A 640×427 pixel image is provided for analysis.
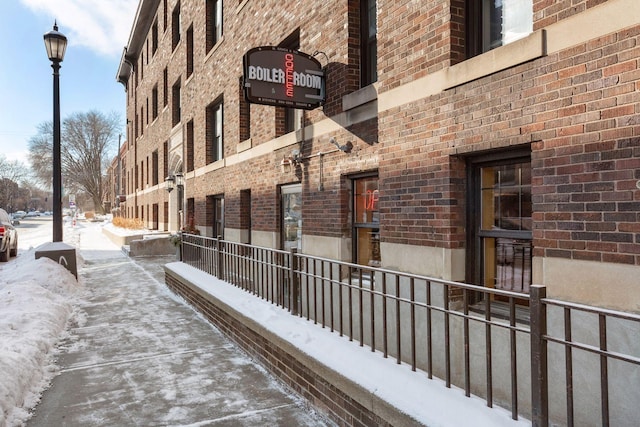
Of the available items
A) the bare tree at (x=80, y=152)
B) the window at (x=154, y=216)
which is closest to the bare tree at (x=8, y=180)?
the bare tree at (x=80, y=152)

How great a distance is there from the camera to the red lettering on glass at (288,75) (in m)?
6.39

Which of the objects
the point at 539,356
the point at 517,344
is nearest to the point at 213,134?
the point at 517,344

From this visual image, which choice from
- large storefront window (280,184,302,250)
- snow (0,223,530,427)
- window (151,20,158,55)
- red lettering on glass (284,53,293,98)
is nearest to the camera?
snow (0,223,530,427)

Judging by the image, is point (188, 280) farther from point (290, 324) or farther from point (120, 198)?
point (120, 198)

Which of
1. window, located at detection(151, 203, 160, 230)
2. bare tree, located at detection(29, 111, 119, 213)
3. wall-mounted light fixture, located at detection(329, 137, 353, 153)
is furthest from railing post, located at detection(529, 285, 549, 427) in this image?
bare tree, located at detection(29, 111, 119, 213)

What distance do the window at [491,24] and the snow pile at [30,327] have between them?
533 centimetres

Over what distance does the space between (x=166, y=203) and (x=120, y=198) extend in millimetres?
20097

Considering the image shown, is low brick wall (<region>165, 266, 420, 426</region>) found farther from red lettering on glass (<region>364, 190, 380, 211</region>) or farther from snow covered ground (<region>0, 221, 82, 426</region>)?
red lettering on glass (<region>364, 190, 380, 211</region>)

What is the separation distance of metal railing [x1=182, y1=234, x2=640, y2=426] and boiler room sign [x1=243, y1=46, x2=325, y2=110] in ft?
8.36

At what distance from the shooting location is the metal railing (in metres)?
2.42

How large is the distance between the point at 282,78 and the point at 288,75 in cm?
11

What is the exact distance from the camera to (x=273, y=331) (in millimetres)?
4469

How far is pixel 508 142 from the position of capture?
3.87m

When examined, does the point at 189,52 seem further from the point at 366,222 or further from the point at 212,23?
the point at 366,222
